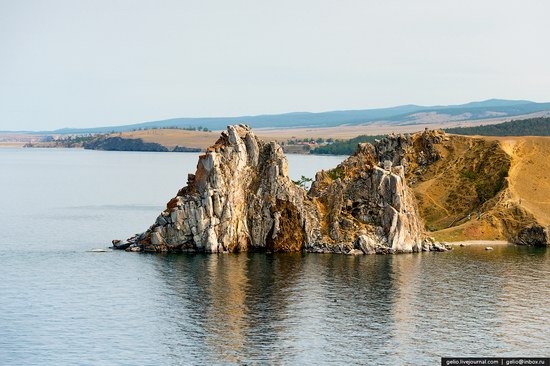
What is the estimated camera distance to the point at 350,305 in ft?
353

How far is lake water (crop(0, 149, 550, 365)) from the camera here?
290 feet

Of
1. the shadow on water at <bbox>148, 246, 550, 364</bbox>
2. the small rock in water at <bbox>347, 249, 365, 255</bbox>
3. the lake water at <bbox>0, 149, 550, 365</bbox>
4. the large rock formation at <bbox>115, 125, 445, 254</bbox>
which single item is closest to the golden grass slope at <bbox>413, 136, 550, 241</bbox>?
the lake water at <bbox>0, 149, 550, 365</bbox>

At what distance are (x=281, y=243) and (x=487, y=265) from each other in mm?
30621

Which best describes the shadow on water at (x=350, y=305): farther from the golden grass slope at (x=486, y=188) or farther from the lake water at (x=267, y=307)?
the golden grass slope at (x=486, y=188)

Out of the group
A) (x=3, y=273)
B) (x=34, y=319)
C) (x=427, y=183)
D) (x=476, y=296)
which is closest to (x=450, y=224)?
(x=427, y=183)

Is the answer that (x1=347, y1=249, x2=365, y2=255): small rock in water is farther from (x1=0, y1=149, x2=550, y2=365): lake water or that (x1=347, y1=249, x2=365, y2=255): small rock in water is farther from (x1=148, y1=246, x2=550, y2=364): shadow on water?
(x1=0, y1=149, x2=550, y2=365): lake water

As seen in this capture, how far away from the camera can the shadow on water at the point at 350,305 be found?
89625 mm

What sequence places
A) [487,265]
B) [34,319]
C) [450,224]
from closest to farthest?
[34,319] < [487,265] < [450,224]

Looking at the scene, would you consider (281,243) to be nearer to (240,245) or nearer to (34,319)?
(240,245)

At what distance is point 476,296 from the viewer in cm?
11362

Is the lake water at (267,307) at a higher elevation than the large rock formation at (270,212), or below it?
below

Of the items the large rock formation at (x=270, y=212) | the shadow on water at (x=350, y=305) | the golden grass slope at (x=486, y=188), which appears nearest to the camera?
the shadow on water at (x=350, y=305)

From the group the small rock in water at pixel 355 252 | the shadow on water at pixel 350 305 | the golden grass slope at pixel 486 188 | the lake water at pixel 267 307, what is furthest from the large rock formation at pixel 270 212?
the golden grass slope at pixel 486 188

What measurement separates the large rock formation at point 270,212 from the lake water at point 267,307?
4618 mm
